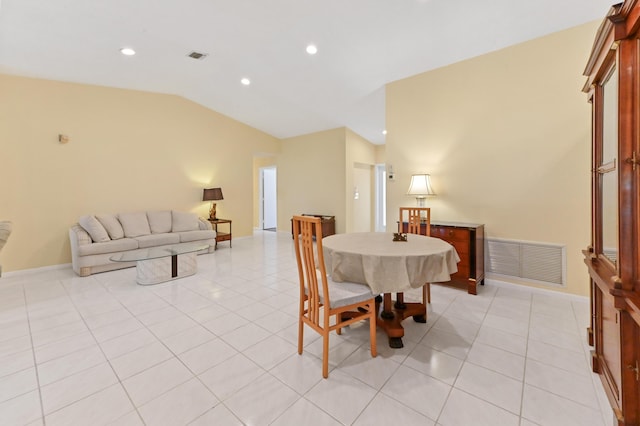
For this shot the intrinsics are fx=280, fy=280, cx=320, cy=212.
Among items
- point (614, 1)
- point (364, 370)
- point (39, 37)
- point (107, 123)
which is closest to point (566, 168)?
point (614, 1)

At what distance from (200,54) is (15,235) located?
3724 mm

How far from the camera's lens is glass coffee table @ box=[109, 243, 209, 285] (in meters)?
3.54

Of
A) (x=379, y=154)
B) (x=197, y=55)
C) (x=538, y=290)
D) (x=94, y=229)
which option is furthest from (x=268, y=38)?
(x=379, y=154)

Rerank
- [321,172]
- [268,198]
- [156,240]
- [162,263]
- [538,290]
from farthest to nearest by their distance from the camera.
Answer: [268,198], [321,172], [156,240], [162,263], [538,290]

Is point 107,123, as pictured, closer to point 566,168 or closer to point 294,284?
point 294,284

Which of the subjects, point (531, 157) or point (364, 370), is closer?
point (364, 370)

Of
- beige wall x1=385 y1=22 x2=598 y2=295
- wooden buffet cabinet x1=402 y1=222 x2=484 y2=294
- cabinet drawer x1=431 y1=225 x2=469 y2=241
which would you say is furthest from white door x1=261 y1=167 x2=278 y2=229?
wooden buffet cabinet x1=402 y1=222 x2=484 y2=294

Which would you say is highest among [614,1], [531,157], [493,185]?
[614,1]

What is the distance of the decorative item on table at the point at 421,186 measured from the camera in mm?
3739

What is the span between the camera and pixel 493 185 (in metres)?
3.44

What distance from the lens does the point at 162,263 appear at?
3.75 metres

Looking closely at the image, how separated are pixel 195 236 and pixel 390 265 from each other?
4337mm

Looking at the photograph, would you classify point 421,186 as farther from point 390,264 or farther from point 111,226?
point 111,226

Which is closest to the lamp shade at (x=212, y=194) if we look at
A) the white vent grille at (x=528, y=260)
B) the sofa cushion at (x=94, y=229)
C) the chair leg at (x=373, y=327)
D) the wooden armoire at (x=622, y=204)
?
the sofa cushion at (x=94, y=229)
